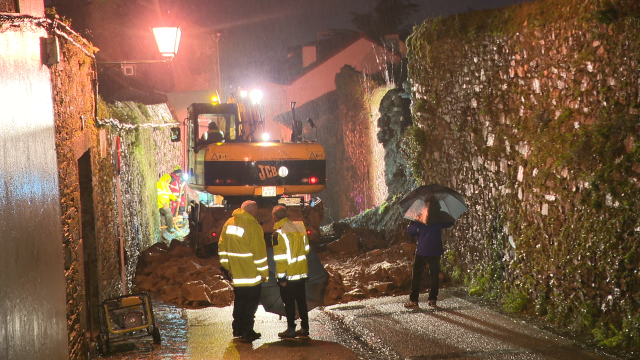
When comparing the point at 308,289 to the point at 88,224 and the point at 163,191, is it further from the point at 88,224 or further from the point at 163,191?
the point at 163,191

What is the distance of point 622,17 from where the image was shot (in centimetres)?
636

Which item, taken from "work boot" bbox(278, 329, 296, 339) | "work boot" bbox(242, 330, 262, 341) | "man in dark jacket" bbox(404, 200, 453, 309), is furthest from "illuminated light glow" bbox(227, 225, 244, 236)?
"man in dark jacket" bbox(404, 200, 453, 309)

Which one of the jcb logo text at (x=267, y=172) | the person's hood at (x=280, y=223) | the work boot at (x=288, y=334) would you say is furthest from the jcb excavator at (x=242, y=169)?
the work boot at (x=288, y=334)

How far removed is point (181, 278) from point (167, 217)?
6.66 m

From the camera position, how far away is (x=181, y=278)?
37.0ft

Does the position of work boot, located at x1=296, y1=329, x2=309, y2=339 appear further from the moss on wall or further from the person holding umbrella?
the moss on wall

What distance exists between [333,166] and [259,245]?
87.9 feet

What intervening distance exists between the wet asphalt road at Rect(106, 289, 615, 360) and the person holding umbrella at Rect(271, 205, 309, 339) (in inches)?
10.3

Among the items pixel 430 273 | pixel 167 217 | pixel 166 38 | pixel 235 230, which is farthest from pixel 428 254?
pixel 167 217

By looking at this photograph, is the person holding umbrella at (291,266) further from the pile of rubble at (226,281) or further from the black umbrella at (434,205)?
the pile of rubble at (226,281)

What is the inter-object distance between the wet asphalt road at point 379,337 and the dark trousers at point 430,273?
0.63 ft

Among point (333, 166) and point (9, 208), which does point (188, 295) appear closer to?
point (9, 208)

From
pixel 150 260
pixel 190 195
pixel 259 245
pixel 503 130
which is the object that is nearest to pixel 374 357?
pixel 259 245

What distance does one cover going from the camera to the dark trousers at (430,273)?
29.2ft
